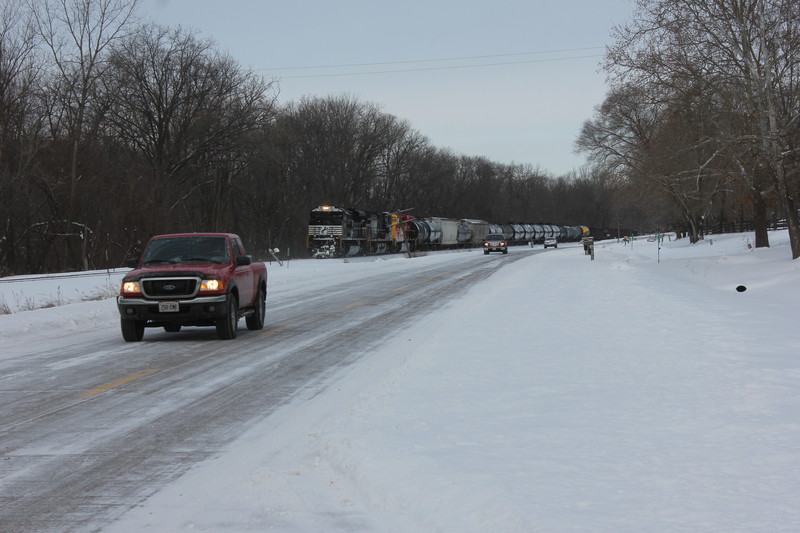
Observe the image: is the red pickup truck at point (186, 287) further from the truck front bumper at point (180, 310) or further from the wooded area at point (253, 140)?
the wooded area at point (253, 140)

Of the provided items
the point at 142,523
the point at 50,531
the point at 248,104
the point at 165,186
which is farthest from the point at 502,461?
the point at 248,104

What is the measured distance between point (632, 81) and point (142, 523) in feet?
91.2

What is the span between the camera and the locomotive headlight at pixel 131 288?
12250mm

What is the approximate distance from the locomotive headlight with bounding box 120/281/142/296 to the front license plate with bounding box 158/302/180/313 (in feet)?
1.59

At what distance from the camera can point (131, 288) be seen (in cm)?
1228

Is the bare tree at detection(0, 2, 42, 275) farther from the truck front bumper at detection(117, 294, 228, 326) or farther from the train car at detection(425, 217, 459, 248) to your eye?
the train car at detection(425, 217, 459, 248)

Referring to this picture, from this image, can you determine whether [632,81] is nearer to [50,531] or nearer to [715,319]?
[715,319]

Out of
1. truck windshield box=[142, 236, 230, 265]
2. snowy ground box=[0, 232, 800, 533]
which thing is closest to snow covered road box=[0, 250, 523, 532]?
snowy ground box=[0, 232, 800, 533]

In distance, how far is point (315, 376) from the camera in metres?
9.18

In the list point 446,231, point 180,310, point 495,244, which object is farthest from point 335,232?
point 180,310

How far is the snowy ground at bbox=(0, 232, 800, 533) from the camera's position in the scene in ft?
13.8

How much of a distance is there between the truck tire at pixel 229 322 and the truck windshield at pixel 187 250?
2.93ft

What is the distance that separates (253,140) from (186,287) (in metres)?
40.8

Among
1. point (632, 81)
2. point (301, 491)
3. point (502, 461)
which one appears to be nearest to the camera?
point (301, 491)
